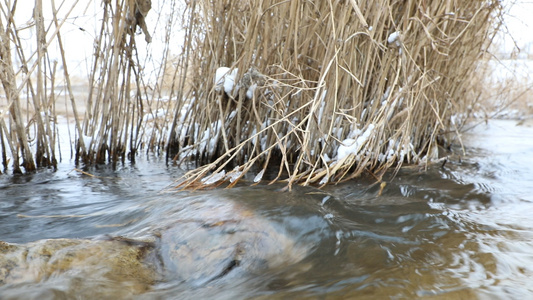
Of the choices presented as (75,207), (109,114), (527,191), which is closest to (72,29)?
(109,114)

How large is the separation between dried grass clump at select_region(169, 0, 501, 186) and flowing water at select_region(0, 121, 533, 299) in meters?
0.27

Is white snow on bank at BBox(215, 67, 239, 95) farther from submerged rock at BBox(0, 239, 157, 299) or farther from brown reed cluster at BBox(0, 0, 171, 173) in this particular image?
submerged rock at BBox(0, 239, 157, 299)

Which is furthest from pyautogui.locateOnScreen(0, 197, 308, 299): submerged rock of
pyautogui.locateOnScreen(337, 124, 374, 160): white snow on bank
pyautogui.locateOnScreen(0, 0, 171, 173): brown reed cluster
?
pyautogui.locateOnScreen(0, 0, 171, 173): brown reed cluster

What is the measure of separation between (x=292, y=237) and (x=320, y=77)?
96 cm

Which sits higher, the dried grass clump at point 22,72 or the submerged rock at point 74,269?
the dried grass clump at point 22,72

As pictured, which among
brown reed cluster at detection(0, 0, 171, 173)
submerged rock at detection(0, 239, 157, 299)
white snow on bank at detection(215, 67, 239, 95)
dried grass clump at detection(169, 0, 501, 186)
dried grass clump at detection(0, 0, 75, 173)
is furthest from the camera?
white snow on bank at detection(215, 67, 239, 95)

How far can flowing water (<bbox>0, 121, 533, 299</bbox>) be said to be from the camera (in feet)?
4.95

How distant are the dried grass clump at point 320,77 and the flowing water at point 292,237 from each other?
275 mm

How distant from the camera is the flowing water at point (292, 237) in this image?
151cm

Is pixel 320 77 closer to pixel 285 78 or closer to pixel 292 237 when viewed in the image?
pixel 285 78

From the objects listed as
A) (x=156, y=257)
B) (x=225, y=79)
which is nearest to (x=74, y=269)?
(x=156, y=257)

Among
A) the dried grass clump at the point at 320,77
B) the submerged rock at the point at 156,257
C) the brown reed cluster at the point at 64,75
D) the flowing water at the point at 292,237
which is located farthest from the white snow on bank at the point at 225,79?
the submerged rock at the point at 156,257

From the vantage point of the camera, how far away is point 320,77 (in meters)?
2.36

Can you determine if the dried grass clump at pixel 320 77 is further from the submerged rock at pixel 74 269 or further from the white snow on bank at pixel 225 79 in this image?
the submerged rock at pixel 74 269
